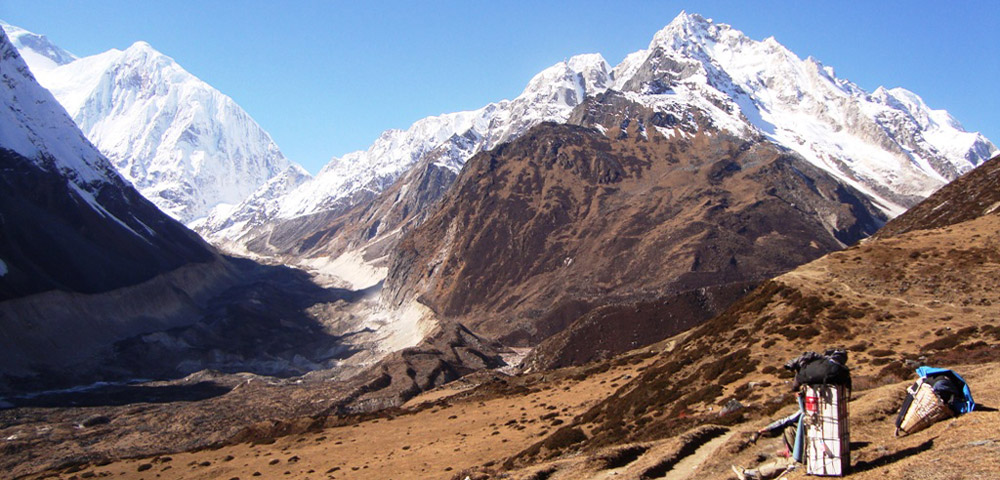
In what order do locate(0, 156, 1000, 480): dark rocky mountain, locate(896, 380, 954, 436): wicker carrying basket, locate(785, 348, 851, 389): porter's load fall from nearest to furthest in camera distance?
1. locate(785, 348, 851, 389): porter's load
2. locate(896, 380, 954, 436): wicker carrying basket
3. locate(0, 156, 1000, 480): dark rocky mountain

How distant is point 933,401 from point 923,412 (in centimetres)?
34

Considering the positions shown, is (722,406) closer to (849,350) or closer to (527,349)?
(849,350)

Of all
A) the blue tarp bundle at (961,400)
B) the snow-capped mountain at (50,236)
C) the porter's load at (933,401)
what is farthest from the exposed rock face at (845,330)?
the snow-capped mountain at (50,236)

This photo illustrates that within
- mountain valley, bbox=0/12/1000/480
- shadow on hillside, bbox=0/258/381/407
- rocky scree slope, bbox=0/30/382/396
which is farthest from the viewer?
rocky scree slope, bbox=0/30/382/396

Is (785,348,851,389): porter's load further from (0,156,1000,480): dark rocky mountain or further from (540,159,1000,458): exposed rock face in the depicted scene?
(540,159,1000,458): exposed rock face

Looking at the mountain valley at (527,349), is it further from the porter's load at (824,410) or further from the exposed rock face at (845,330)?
the porter's load at (824,410)

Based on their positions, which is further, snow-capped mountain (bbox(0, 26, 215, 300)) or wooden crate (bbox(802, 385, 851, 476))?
snow-capped mountain (bbox(0, 26, 215, 300))

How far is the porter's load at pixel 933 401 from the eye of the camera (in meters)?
16.5

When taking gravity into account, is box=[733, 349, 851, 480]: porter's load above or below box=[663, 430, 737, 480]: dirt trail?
above

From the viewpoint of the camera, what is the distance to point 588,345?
101875 mm

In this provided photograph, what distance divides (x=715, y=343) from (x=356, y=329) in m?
159

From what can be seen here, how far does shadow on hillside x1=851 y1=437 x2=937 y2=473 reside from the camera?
14.8 metres

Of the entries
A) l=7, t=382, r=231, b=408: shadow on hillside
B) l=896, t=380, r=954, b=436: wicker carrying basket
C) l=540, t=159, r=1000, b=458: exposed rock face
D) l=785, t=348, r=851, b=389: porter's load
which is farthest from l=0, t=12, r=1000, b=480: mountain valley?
l=785, t=348, r=851, b=389: porter's load

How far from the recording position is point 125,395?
368 feet
